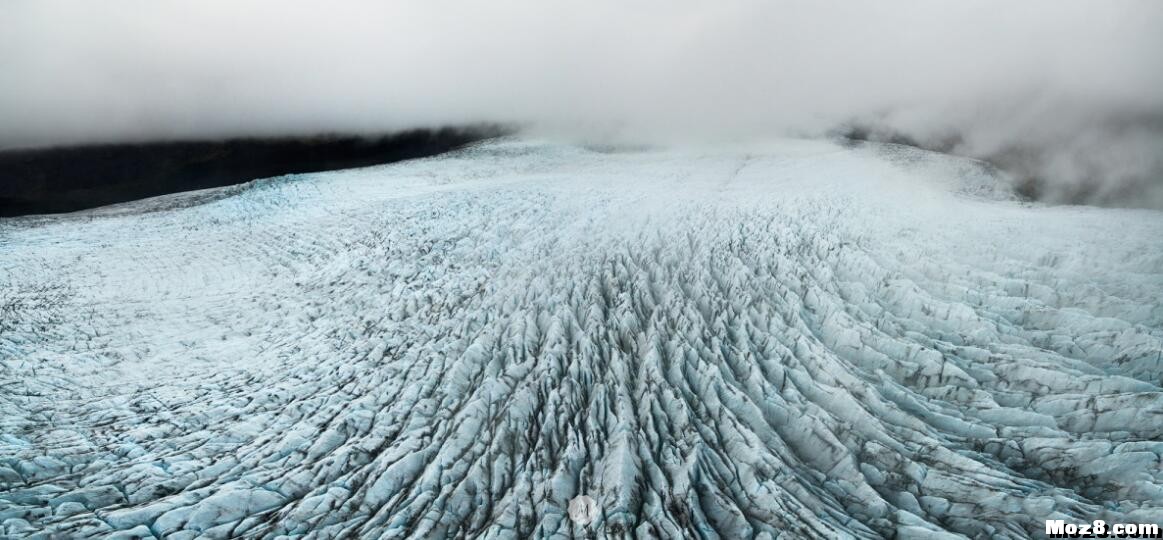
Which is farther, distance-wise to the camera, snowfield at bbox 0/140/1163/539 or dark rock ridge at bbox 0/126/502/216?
dark rock ridge at bbox 0/126/502/216

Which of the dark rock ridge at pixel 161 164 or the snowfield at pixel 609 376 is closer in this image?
the snowfield at pixel 609 376

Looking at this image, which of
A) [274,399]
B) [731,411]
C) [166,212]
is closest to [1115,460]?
[731,411]

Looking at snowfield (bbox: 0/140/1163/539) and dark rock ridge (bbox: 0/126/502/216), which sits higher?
dark rock ridge (bbox: 0/126/502/216)

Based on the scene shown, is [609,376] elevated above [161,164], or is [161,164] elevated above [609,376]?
[161,164]

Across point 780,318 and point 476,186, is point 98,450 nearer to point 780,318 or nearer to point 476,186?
point 780,318

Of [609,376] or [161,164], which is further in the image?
[161,164]

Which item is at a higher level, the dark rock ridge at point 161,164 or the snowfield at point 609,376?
the dark rock ridge at point 161,164
